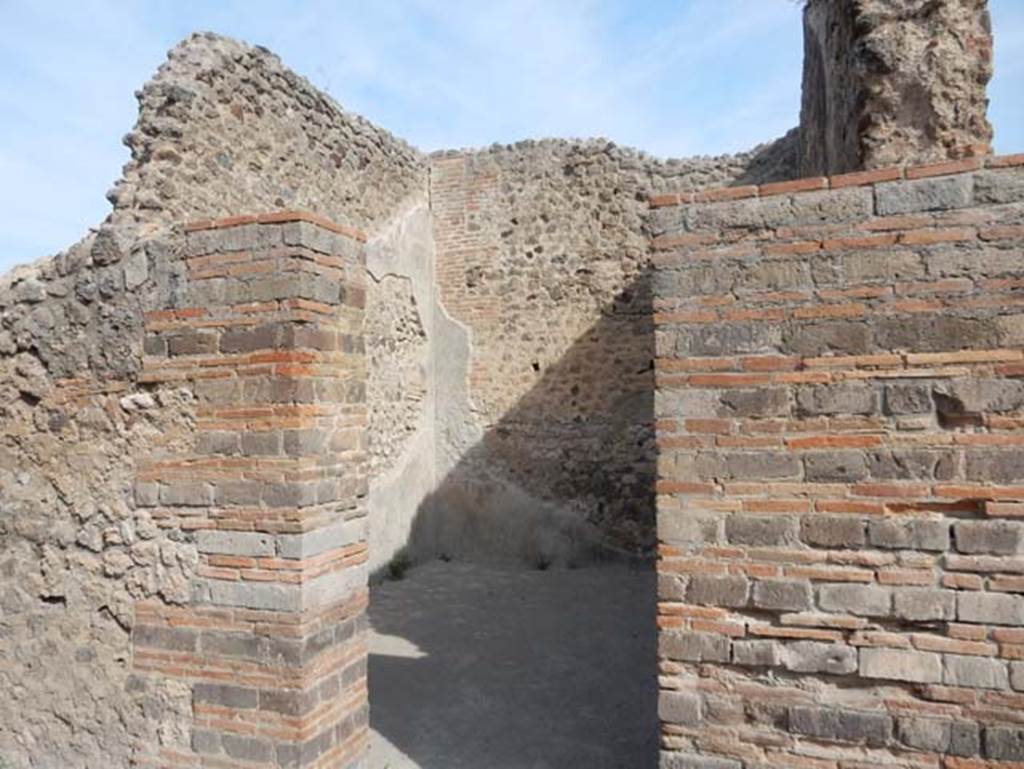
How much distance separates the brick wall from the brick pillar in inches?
60.2

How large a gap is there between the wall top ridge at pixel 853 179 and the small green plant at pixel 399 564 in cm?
599

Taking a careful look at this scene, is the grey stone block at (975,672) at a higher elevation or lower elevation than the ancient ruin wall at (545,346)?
lower

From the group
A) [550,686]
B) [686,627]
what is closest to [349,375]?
[686,627]

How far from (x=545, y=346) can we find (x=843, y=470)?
646 centimetres

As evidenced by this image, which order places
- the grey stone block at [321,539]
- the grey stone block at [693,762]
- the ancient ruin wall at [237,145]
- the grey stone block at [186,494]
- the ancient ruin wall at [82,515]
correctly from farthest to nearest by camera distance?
1. the ancient ruin wall at [237,145]
2. the ancient ruin wall at [82,515]
3. the grey stone block at [186,494]
4. the grey stone block at [321,539]
5. the grey stone block at [693,762]

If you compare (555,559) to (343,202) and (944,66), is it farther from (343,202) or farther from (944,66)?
(944,66)

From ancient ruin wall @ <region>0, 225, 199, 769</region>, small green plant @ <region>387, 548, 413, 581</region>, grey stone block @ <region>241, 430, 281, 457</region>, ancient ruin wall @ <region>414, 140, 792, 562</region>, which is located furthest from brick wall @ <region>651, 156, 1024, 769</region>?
ancient ruin wall @ <region>414, 140, 792, 562</region>

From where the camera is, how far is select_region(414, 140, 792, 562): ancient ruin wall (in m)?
9.07

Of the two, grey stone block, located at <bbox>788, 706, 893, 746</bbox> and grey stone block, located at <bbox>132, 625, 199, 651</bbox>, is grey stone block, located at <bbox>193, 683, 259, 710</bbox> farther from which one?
grey stone block, located at <bbox>788, 706, 893, 746</bbox>

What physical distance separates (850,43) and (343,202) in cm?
520

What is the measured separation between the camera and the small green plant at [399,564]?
8378mm

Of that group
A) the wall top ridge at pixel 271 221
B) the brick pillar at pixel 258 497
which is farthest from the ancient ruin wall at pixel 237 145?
the brick pillar at pixel 258 497

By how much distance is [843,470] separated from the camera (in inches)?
121

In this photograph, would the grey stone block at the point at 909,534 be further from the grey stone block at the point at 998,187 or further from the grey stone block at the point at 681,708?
the grey stone block at the point at 998,187
